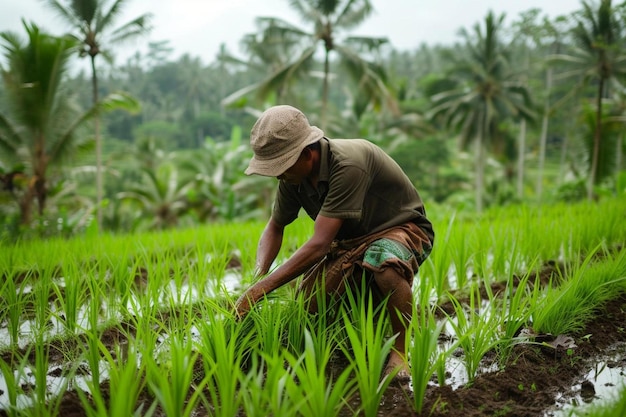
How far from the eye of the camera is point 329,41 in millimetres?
14766

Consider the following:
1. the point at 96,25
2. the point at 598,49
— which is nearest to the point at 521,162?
the point at 598,49


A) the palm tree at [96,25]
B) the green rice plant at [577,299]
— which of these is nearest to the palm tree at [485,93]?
the palm tree at [96,25]

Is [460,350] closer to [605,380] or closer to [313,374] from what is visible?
[605,380]

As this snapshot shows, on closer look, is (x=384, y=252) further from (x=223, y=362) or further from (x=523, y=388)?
(x=223, y=362)

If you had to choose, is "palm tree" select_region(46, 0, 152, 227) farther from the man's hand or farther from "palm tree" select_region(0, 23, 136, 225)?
the man's hand

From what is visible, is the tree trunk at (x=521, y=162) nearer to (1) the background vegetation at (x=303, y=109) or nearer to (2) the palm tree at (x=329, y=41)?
(1) the background vegetation at (x=303, y=109)

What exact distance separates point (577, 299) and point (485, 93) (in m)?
20.3

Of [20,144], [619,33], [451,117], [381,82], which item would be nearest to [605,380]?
[20,144]

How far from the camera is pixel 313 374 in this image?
144cm

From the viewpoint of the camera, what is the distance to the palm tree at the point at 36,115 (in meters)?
9.07

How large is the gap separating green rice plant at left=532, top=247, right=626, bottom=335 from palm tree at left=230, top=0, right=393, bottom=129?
40.6 feet

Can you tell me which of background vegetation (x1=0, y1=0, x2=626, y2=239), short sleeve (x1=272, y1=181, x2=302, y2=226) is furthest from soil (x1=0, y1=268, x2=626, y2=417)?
background vegetation (x1=0, y1=0, x2=626, y2=239)

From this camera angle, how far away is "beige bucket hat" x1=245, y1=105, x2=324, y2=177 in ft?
6.54

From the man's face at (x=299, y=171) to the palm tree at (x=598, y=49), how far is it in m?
13.7
